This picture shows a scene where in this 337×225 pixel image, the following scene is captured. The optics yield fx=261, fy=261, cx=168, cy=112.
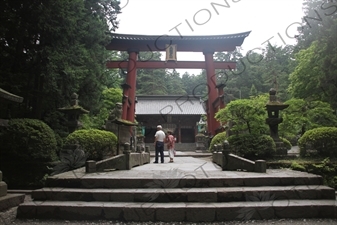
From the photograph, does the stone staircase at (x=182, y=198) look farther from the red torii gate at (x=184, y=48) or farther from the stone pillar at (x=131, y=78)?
the stone pillar at (x=131, y=78)

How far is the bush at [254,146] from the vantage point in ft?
28.1

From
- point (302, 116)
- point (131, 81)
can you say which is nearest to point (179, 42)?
point (131, 81)

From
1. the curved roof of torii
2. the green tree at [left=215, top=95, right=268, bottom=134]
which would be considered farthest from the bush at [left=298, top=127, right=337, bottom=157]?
the curved roof of torii

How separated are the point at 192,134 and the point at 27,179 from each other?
24938 millimetres

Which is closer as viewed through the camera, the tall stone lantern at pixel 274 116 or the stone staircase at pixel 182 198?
the stone staircase at pixel 182 198

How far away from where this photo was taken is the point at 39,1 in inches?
387

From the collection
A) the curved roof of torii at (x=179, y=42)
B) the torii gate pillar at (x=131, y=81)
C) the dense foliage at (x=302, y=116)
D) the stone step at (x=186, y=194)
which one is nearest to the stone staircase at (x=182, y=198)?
the stone step at (x=186, y=194)

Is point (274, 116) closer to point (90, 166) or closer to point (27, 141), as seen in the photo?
point (90, 166)

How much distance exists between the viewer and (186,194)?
16.0 ft

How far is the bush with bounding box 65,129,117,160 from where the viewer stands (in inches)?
358

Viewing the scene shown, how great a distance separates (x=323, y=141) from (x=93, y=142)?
7627 millimetres

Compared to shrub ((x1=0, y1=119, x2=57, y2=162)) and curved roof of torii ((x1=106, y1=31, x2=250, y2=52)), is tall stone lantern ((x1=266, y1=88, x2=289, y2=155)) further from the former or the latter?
curved roof of torii ((x1=106, y1=31, x2=250, y2=52))

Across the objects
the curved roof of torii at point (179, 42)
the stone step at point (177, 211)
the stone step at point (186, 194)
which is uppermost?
the curved roof of torii at point (179, 42)

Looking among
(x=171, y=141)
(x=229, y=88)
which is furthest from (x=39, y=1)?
(x=229, y=88)
